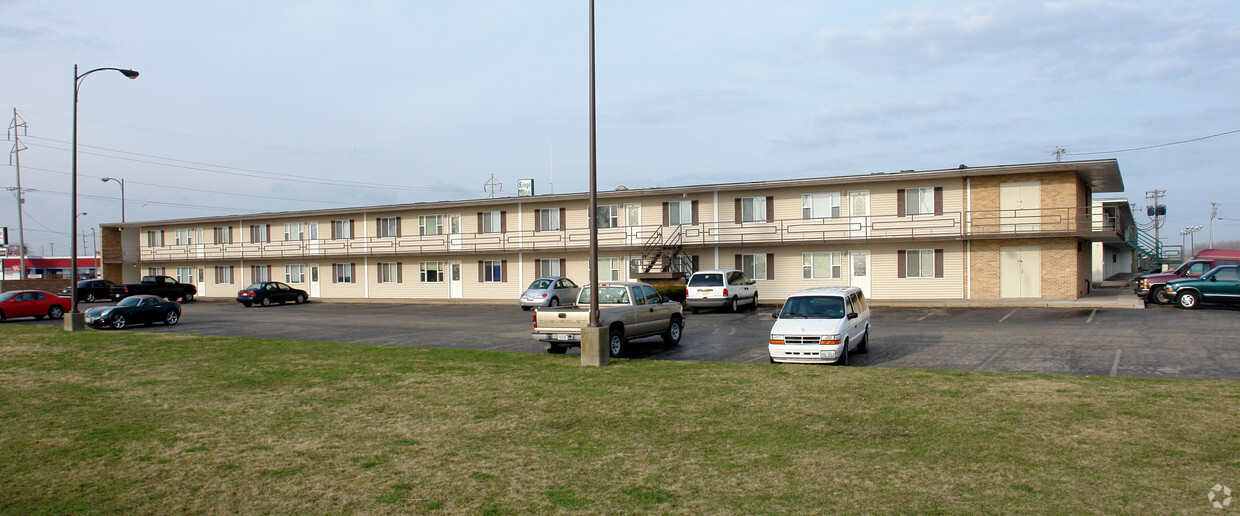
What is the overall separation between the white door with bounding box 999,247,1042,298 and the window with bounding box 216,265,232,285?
49534 mm

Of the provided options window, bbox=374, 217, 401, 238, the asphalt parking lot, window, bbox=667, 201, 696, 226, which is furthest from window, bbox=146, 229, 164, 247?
window, bbox=667, 201, 696, 226

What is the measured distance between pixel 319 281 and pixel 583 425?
46289 mm

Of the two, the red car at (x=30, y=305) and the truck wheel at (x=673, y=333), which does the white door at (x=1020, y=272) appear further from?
the red car at (x=30, y=305)

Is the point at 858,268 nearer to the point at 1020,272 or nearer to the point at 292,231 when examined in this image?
the point at 1020,272

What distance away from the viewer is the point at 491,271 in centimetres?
4584

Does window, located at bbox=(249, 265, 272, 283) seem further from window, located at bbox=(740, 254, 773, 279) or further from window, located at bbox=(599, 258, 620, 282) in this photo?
window, located at bbox=(740, 254, 773, 279)

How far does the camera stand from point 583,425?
961 centimetres

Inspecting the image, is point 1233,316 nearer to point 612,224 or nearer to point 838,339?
point 838,339

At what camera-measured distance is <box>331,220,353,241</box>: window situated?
166 feet

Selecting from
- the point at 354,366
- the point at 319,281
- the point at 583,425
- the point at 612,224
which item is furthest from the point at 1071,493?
the point at 319,281

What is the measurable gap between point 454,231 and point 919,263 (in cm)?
2615

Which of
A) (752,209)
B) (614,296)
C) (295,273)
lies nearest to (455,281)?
(295,273)

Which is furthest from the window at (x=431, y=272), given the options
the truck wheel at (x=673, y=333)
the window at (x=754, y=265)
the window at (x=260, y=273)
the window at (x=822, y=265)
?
the truck wheel at (x=673, y=333)

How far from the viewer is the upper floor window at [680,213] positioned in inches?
1581
